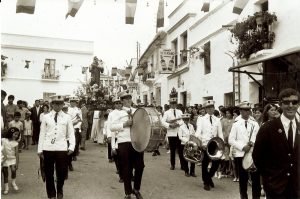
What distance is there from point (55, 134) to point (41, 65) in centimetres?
3397

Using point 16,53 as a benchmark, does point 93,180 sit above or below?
below

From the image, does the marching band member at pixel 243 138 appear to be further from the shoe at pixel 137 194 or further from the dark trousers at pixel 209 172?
the shoe at pixel 137 194

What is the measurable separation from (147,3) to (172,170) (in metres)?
4.62

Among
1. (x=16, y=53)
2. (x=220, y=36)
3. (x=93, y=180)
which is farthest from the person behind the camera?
(x=16, y=53)

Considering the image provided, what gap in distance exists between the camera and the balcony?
132 ft

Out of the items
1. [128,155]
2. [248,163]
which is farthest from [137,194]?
[248,163]

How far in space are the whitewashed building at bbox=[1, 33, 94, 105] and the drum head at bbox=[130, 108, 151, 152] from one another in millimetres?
31768

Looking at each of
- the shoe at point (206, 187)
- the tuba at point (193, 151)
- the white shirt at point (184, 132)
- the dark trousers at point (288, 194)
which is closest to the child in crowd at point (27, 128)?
the white shirt at point (184, 132)

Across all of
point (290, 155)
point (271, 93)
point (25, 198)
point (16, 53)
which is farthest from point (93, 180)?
point (16, 53)

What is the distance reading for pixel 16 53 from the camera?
128ft

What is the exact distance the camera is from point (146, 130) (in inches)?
306

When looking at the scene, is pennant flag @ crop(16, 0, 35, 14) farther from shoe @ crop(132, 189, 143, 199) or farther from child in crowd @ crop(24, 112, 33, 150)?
child in crowd @ crop(24, 112, 33, 150)

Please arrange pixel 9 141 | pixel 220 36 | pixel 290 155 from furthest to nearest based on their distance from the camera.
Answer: pixel 220 36
pixel 9 141
pixel 290 155

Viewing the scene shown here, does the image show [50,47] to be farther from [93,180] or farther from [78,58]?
[93,180]
